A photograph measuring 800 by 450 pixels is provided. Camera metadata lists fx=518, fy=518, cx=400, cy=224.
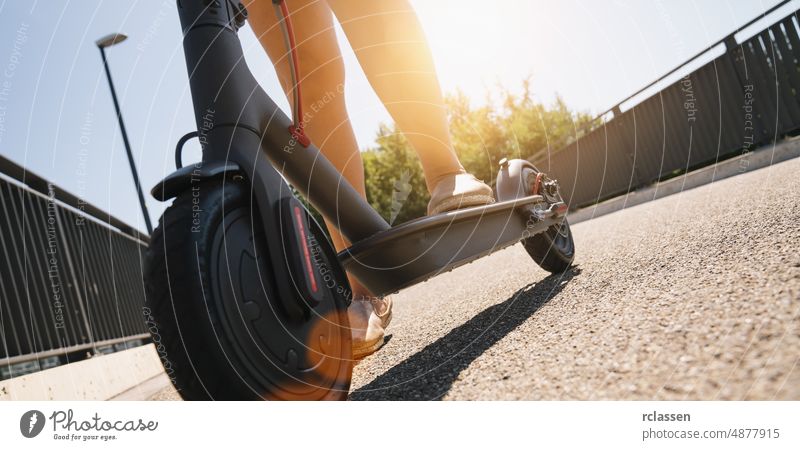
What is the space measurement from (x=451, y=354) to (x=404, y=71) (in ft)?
3.17

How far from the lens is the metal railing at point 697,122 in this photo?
220 inches

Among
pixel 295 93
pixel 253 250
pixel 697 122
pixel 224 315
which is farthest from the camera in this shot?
pixel 697 122

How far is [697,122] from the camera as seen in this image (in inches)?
269

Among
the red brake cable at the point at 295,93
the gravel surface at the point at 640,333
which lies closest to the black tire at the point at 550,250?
the gravel surface at the point at 640,333

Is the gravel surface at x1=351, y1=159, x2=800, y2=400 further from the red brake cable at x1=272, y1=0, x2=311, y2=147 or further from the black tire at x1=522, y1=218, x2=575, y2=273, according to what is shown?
the red brake cable at x1=272, y1=0, x2=311, y2=147

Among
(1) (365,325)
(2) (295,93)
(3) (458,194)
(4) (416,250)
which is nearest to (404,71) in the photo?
(3) (458,194)

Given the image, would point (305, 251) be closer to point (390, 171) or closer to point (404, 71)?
point (404, 71)

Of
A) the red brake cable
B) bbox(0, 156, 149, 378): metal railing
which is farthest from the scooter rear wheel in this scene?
bbox(0, 156, 149, 378): metal railing

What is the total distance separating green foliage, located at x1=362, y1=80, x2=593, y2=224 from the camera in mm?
3945

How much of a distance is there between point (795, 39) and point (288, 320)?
644cm

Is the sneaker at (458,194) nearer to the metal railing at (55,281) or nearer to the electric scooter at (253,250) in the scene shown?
the electric scooter at (253,250)

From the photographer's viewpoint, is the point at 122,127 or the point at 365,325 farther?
the point at 122,127

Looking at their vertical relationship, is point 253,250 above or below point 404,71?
below

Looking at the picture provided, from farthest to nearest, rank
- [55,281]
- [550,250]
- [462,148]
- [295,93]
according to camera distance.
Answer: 1. [462,148]
2. [55,281]
3. [550,250]
4. [295,93]
